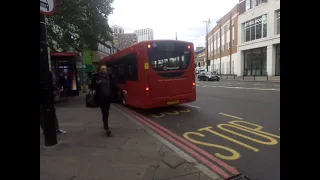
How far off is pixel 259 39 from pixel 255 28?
238 cm

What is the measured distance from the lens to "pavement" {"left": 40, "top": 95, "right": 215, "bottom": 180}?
3.66m

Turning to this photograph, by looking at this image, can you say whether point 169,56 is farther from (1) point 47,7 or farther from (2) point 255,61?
(2) point 255,61

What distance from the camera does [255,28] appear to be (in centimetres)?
3753

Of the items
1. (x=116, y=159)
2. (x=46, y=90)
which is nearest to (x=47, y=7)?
(x=46, y=90)

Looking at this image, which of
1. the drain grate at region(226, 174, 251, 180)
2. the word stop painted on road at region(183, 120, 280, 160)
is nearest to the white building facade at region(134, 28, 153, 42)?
the word stop painted on road at region(183, 120, 280, 160)

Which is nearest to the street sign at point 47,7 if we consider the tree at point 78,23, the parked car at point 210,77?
the tree at point 78,23

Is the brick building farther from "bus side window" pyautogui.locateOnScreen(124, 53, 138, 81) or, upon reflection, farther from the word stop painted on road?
the word stop painted on road

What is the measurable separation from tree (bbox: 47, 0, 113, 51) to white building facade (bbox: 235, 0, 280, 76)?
24.0 meters

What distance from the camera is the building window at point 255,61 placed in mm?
36375

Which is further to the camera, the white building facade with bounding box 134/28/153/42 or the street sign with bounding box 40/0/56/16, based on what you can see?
the white building facade with bounding box 134/28/153/42

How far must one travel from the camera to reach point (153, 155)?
180 inches

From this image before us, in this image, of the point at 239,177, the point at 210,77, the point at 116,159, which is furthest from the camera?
the point at 210,77
